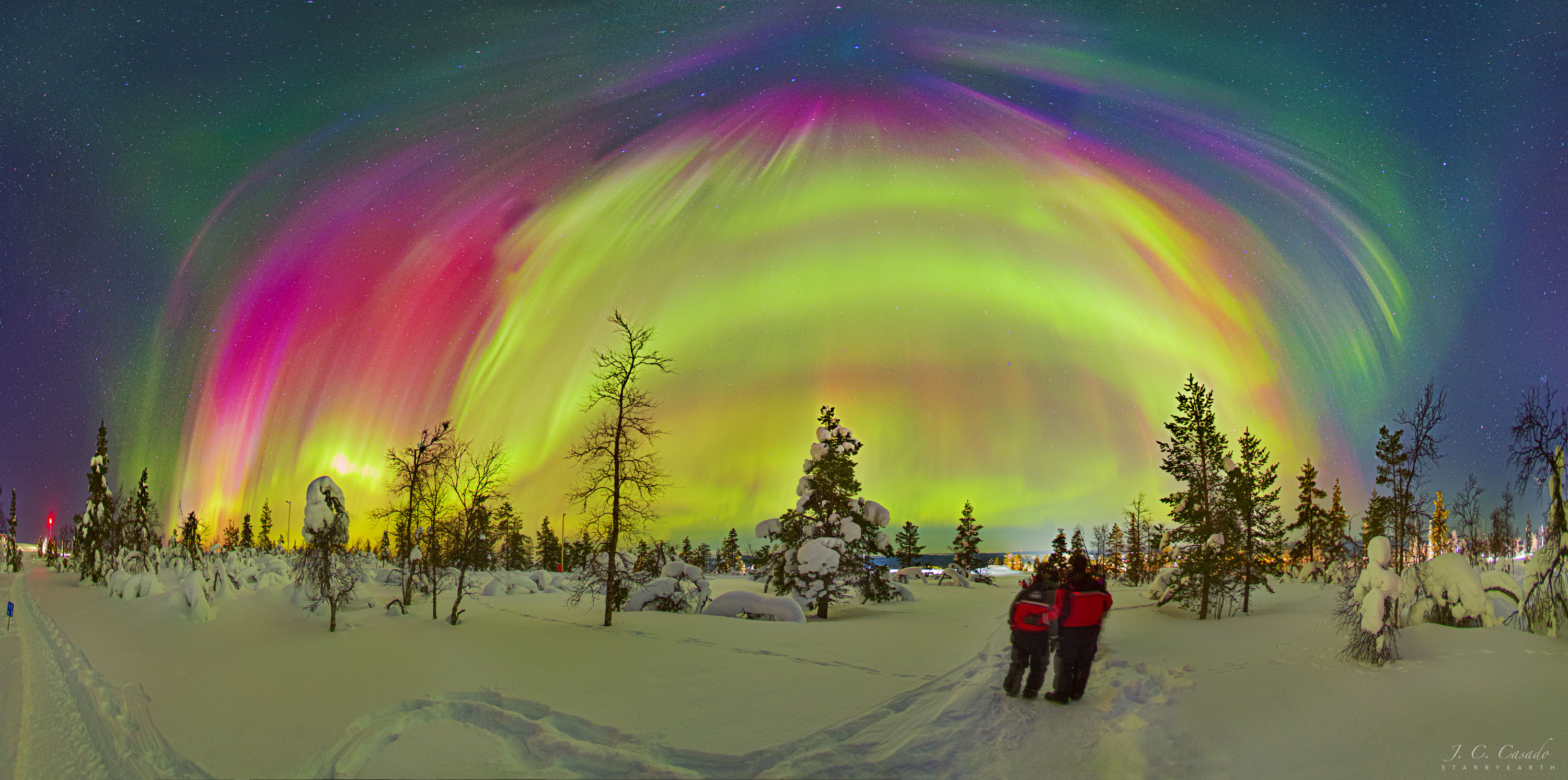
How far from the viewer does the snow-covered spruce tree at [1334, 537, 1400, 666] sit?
1121 centimetres

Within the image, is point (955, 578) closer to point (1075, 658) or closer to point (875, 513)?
point (875, 513)

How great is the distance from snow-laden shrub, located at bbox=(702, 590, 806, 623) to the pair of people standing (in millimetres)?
14137

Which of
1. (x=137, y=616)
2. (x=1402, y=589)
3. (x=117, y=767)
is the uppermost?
(x=1402, y=589)

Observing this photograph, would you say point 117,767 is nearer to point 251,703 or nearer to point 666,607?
point 251,703

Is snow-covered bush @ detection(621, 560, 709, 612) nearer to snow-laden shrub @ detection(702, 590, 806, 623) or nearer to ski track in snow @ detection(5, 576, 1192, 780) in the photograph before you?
snow-laden shrub @ detection(702, 590, 806, 623)

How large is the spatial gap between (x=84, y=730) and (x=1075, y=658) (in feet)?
53.4

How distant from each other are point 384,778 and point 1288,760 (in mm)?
9387

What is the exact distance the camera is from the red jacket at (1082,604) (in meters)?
9.67

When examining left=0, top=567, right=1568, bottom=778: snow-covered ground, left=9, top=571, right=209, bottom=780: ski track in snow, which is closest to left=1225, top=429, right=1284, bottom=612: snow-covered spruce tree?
left=0, top=567, right=1568, bottom=778: snow-covered ground

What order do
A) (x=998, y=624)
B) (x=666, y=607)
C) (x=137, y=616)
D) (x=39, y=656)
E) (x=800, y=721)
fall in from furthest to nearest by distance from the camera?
(x=666, y=607)
(x=137, y=616)
(x=998, y=624)
(x=39, y=656)
(x=800, y=721)

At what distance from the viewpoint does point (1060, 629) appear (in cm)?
985

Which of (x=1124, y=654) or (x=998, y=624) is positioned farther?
(x=998, y=624)

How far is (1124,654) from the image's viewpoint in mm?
14891

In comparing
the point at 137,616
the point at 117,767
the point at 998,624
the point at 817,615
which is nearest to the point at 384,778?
the point at 117,767
